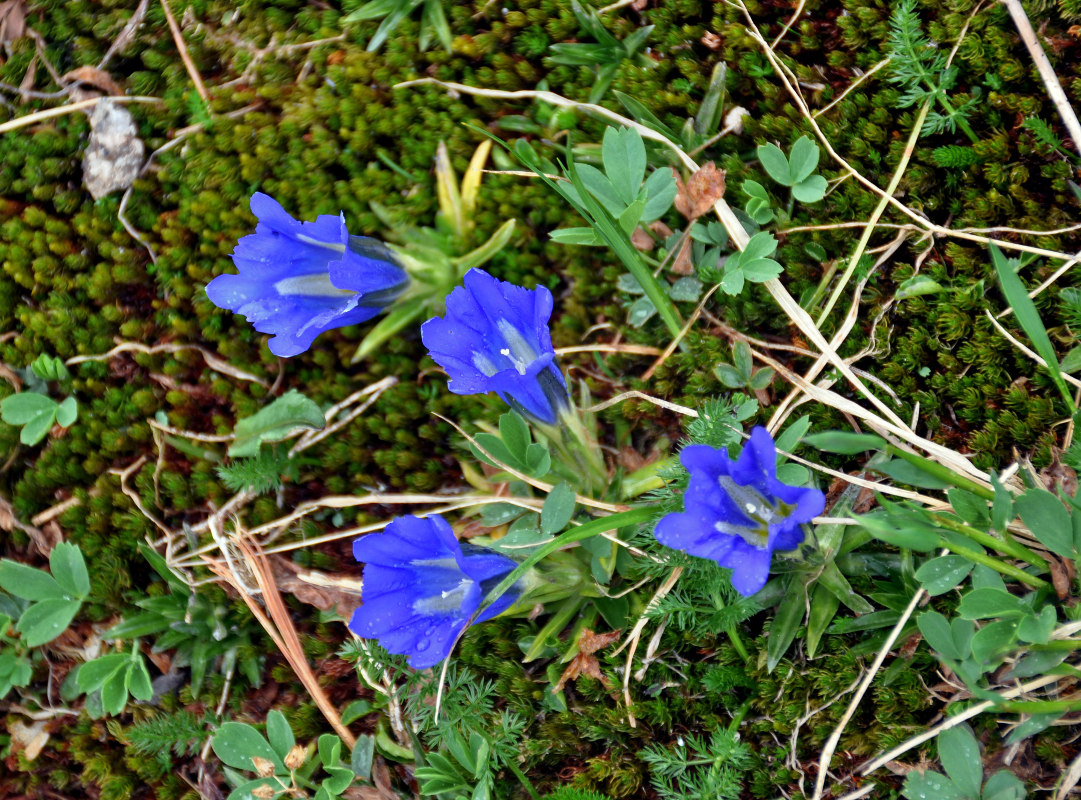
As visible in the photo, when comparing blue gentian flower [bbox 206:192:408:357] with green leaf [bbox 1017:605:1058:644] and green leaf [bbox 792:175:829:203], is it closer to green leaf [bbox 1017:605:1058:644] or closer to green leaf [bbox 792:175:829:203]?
green leaf [bbox 792:175:829:203]

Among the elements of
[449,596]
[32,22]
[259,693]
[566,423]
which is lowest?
[259,693]

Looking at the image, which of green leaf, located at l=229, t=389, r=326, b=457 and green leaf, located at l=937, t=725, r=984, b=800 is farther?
green leaf, located at l=229, t=389, r=326, b=457

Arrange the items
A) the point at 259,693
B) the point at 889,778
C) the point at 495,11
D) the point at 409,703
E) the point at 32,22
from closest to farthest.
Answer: the point at 889,778
the point at 409,703
the point at 259,693
the point at 495,11
the point at 32,22

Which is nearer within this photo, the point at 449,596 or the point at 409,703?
the point at 449,596

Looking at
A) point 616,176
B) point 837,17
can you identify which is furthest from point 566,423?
point 837,17

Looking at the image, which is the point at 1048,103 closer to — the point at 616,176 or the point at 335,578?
the point at 616,176

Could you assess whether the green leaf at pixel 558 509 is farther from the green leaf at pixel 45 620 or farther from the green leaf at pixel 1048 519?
the green leaf at pixel 45 620

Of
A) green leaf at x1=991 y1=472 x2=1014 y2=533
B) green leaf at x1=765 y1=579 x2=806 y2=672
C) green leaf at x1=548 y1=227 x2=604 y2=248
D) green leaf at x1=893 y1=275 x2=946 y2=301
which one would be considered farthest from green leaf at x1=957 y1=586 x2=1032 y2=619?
green leaf at x1=548 y1=227 x2=604 y2=248
